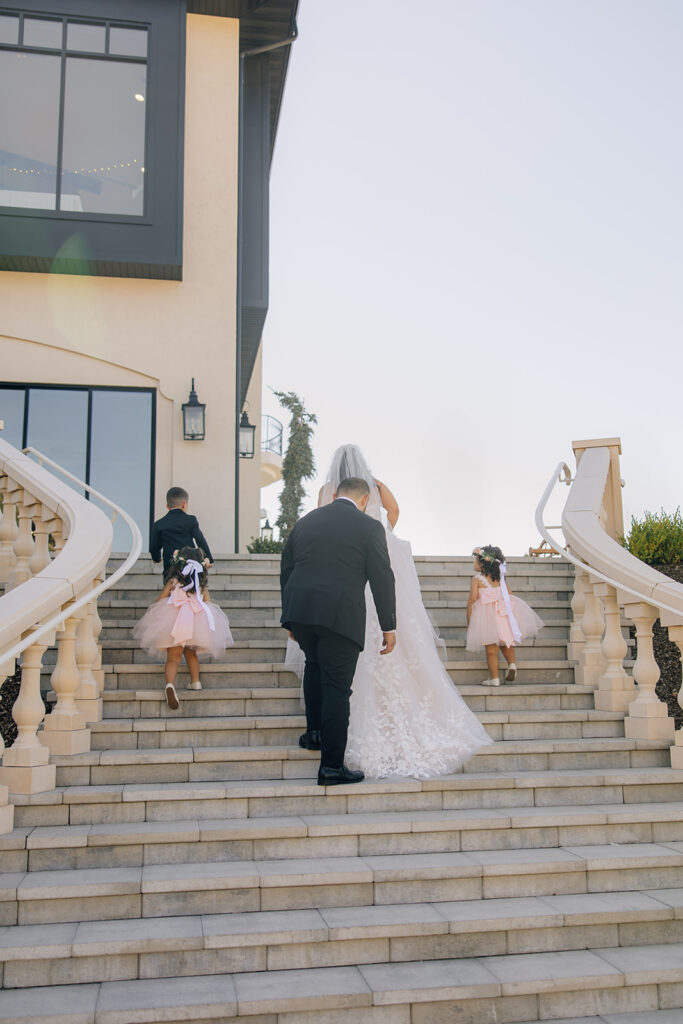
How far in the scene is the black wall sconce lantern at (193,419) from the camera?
11.4 meters

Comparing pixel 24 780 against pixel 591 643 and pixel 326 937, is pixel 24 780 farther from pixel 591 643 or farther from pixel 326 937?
pixel 591 643

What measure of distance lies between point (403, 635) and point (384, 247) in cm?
754

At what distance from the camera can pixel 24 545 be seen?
687 cm

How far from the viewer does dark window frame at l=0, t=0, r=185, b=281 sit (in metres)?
11.2

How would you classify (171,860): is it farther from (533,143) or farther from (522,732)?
(533,143)

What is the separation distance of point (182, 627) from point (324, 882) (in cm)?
228

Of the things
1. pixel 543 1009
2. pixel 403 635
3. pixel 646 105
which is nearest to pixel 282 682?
pixel 403 635

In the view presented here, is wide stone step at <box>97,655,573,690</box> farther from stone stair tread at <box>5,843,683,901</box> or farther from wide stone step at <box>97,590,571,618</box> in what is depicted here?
stone stair tread at <box>5,843,683,901</box>

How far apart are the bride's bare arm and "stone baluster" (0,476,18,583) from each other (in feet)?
10.4

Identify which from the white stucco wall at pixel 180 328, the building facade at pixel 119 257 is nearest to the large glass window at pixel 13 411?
the building facade at pixel 119 257

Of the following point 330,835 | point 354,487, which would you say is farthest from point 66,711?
point 354,487

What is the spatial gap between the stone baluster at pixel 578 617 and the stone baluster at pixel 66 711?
3.87 meters

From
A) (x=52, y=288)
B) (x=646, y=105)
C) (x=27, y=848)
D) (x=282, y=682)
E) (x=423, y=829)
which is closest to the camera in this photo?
→ (x=27, y=848)

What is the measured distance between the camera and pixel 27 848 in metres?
4.17
